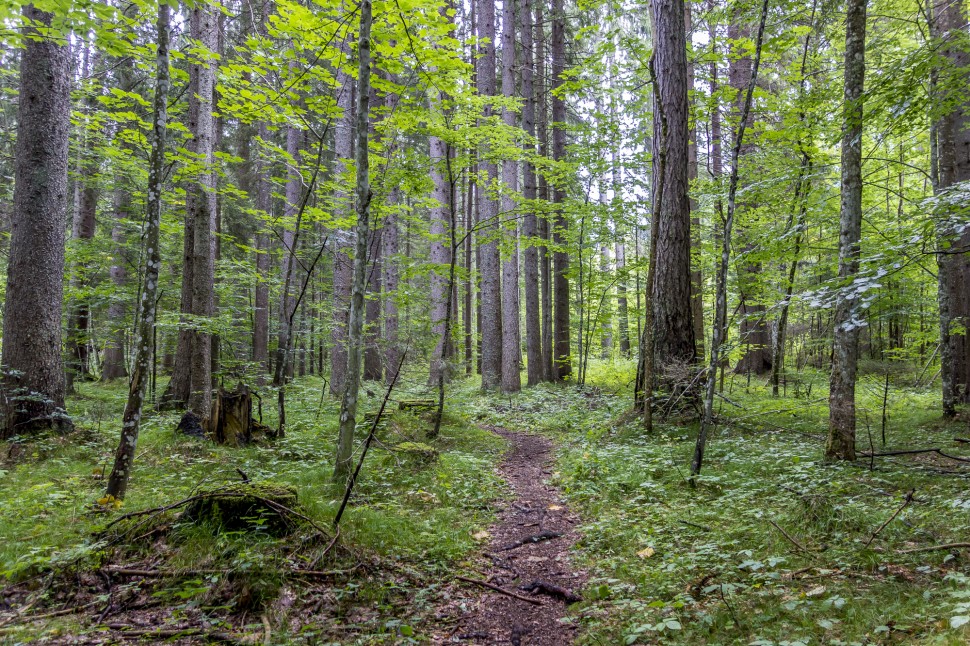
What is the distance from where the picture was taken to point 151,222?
4.51 m

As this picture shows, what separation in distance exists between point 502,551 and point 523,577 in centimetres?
52

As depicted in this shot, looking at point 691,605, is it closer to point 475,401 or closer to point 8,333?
point 8,333

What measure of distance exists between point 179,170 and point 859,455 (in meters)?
9.82

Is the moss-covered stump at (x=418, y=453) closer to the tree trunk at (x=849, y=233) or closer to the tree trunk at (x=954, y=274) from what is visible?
the tree trunk at (x=849, y=233)

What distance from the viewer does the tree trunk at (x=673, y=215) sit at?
794 centimetres

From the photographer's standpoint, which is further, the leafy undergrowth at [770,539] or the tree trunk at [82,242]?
the tree trunk at [82,242]

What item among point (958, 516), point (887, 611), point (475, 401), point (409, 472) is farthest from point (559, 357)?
point (887, 611)

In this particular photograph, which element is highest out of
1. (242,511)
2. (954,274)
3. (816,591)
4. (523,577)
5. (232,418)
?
(954,274)

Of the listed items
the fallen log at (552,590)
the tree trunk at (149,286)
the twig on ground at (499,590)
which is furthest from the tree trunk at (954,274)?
the tree trunk at (149,286)

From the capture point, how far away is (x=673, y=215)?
8125mm

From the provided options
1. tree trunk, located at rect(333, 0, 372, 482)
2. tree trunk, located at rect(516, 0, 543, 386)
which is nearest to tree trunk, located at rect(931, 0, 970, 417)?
tree trunk, located at rect(333, 0, 372, 482)

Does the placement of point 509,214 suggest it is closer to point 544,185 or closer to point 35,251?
point 544,185

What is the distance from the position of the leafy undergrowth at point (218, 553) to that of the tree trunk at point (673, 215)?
388 centimetres

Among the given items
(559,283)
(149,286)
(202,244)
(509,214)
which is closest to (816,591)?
(149,286)
